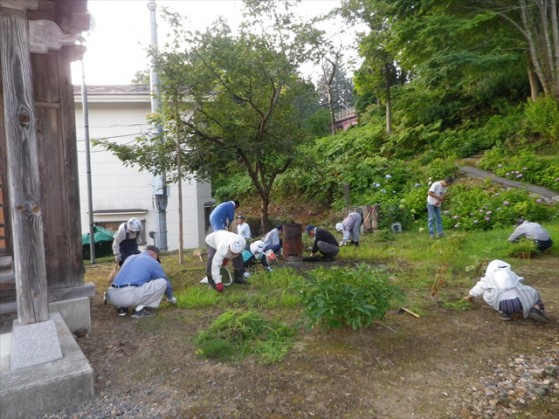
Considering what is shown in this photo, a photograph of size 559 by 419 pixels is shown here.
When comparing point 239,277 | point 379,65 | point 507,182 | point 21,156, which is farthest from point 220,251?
point 379,65

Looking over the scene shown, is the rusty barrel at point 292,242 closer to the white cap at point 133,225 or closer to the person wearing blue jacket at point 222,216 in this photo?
the person wearing blue jacket at point 222,216

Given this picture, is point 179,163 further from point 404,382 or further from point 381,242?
point 404,382

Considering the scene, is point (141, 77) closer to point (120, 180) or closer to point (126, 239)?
point (120, 180)

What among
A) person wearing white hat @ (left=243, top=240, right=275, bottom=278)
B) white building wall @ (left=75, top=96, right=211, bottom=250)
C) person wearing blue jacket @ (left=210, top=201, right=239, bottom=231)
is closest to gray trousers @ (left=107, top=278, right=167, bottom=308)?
person wearing blue jacket @ (left=210, top=201, right=239, bottom=231)

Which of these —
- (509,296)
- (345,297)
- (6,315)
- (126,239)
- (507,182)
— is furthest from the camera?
(507,182)

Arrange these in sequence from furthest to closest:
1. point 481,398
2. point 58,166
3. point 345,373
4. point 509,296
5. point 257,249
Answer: point 257,249, point 58,166, point 509,296, point 345,373, point 481,398

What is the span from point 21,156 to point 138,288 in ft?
7.64

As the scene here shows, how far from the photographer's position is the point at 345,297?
3.90 m

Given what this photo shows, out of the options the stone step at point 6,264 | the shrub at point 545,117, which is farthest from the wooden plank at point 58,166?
the shrub at point 545,117

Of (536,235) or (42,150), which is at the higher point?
(42,150)

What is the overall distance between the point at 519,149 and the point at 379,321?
1177cm

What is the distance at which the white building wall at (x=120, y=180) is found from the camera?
15.6m

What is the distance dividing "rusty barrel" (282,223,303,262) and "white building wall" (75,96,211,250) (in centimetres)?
806

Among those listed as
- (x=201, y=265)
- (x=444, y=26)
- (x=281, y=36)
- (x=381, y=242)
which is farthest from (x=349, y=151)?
(x=201, y=265)
